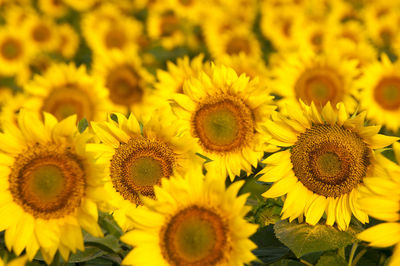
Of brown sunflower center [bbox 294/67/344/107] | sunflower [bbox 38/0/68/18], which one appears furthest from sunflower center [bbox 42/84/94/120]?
sunflower [bbox 38/0/68/18]

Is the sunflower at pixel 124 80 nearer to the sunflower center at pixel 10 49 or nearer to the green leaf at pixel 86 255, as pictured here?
the sunflower center at pixel 10 49

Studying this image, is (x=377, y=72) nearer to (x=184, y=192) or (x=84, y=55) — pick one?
(x=184, y=192)

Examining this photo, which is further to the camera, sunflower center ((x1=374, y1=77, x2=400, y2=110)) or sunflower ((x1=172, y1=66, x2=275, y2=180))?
sunflower center ((x1=374, y1=77, x2=400, y2=110))

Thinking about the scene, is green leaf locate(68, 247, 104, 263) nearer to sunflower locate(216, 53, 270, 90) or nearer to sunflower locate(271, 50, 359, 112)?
sunflower locate(216, 53, 270, 90)

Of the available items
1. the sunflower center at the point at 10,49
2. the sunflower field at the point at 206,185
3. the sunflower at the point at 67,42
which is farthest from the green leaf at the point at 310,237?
the sunflower at the point at 67,42

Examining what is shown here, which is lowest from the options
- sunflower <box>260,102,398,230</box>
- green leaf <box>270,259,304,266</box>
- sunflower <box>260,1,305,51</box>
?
green leaf <box>270,259,304,266</box>

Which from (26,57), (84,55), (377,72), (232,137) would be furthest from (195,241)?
(84,55)

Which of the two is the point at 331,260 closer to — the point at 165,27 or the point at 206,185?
the point at 206,185

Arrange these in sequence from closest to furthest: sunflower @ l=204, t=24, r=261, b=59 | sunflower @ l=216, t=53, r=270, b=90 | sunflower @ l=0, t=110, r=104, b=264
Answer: sunflower @ l=0, t=110, r=104, b=264
sunflower @ l=216, t=53, r=270, b=90
sunflower @ l=204, t=24, r=261, b=59
